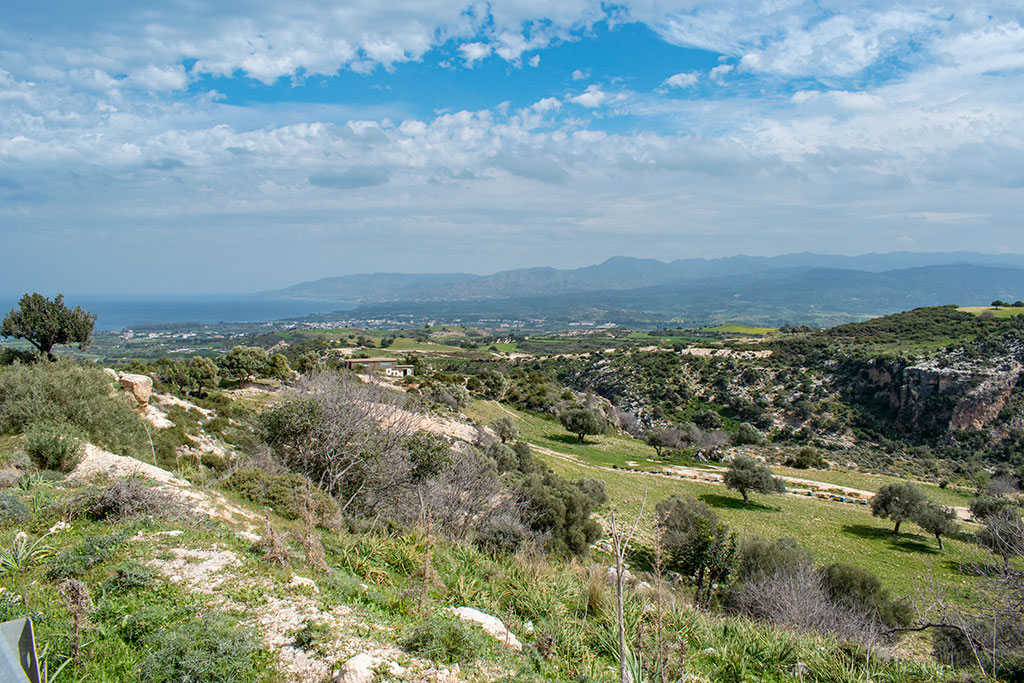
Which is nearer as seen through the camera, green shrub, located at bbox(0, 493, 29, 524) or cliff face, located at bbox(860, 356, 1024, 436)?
green shrub, located at bbox(0, 493, 29, 524)

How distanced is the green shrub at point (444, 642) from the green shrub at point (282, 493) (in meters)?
4.98

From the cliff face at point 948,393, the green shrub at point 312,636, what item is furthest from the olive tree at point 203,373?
the cliff face at point 948,393

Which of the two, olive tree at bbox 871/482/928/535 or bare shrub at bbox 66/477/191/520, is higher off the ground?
bare shrub at bbox 66/477/191/520

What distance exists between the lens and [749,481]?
24.9 metres

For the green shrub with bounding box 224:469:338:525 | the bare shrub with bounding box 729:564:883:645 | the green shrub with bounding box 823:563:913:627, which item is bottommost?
the green shrub with bounding box 823:563:913:627

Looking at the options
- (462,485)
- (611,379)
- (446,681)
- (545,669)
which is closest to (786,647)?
(545,669)

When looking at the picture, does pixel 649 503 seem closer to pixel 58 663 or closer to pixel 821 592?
pixel 821 592

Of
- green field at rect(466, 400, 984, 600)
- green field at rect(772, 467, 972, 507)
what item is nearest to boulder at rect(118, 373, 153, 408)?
green field at rect(466, 400, 984, 600)

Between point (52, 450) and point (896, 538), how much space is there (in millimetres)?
28260

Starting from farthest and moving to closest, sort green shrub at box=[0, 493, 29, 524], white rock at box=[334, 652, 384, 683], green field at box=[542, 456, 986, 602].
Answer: green field at box=[542, 456, 986, 602]
green shrub at box=[0, 493, 29, 524]
white rock at box=[334, 652, 384, 683]

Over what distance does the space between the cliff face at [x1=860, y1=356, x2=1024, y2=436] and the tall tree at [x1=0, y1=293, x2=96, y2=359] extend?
61.7 m

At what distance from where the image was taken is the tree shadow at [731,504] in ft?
77.6

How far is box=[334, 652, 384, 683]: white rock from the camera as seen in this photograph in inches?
163

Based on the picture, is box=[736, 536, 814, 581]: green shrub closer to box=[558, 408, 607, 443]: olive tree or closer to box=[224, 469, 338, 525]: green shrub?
box=[224, 469, 338, 525]: green shrub
